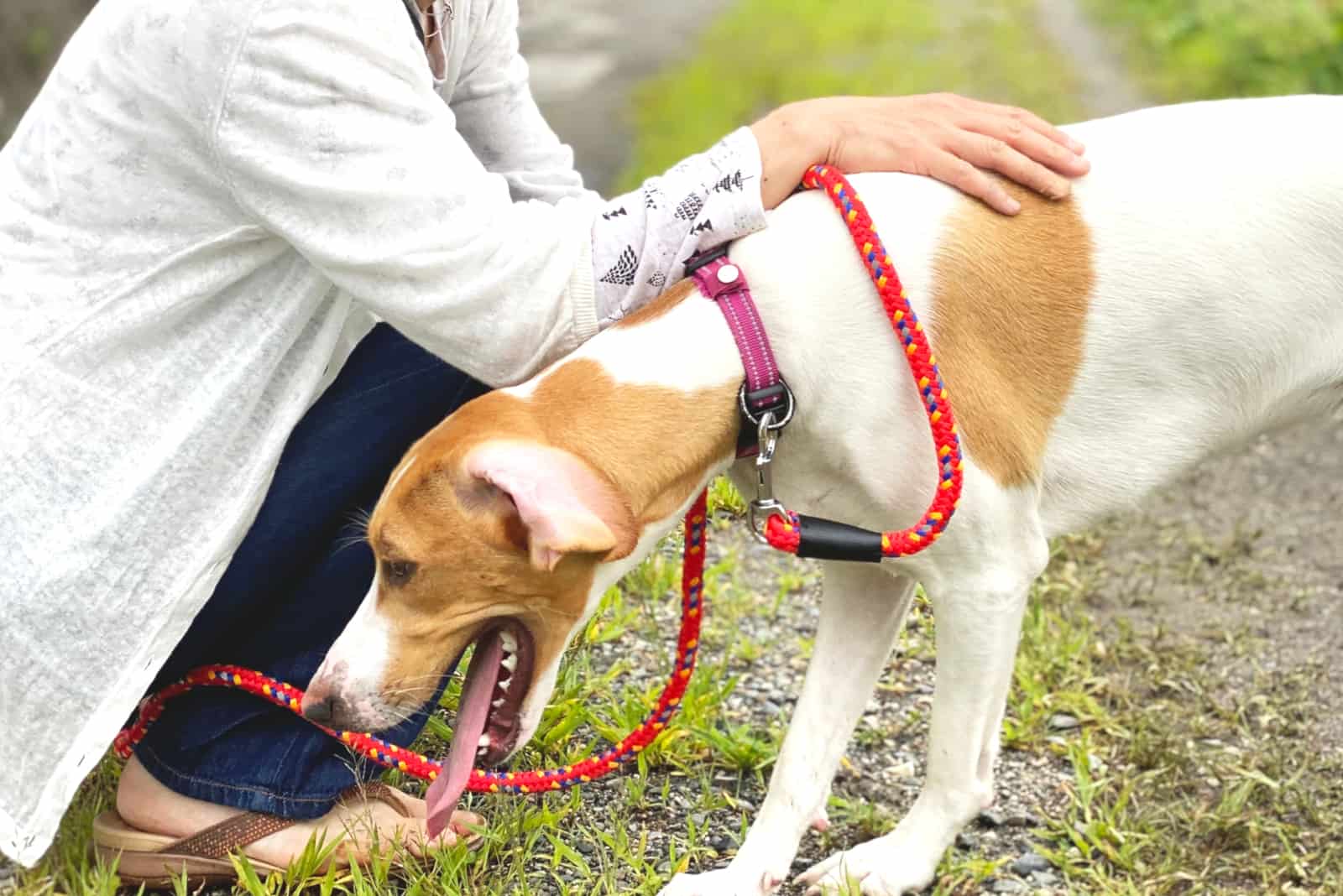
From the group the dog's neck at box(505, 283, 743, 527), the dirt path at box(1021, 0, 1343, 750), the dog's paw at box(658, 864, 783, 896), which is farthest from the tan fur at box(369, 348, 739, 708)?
the dirt path at box(1021, 0, 1343, 750)

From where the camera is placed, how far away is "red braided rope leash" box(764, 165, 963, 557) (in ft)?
8.09

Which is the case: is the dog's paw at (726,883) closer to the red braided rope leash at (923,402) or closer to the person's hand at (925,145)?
the red braided rope leash at (923,402)

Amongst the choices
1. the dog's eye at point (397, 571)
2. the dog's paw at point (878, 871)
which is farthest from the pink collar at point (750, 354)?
the dog's paw at point (878, 871)

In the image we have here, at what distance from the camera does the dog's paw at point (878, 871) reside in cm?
287

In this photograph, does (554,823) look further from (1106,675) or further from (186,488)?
(1106,675)

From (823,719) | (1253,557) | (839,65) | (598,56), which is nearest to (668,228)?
(823,719)

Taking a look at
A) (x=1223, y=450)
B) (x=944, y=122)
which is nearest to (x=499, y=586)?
(x=944, y=122)

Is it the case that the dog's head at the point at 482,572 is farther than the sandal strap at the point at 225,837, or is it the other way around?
the sandal strap at the point at 225,837

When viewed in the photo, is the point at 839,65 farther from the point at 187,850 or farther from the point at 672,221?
the point at 187,850

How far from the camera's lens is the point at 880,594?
2.92 meters

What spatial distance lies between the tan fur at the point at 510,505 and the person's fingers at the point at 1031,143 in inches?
23.6

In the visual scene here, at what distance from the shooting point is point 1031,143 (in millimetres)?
2666

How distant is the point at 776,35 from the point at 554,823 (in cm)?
896

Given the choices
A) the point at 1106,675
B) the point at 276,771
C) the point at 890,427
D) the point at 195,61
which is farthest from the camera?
the point at 1106,675
